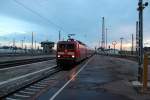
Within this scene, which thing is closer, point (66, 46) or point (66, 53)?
point (66, 53)

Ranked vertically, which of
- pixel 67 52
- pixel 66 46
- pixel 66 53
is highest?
pixel 66 46

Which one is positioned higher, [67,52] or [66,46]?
[66,46]

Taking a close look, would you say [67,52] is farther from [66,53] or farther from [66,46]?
[66,46]

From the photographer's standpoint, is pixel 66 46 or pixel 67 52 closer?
pixel 67 52

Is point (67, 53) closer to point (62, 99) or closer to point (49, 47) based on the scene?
point (62, 99)

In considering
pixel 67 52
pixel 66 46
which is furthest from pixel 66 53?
pixel 66 46

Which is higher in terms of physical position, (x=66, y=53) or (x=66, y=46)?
(x=66, y=46)

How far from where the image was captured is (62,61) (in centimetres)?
3834

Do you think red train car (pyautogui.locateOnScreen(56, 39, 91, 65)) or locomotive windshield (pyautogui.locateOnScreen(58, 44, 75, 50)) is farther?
locomotive windshield (pyautogui.locateOnScreen(58, 44, 75, 50))

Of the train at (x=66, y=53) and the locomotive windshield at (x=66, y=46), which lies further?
the locomotive windshield at (x=66, y=46)

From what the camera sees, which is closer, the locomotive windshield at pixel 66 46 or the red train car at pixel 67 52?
the red train car at pixel 67 52

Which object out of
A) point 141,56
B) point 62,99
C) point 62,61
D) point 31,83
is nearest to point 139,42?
point 141,56

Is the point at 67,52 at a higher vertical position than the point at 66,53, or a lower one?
higher

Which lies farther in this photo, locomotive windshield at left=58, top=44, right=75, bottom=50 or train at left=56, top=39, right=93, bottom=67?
locomotive windshield at left=58, top=44, right=75, bottom=50
